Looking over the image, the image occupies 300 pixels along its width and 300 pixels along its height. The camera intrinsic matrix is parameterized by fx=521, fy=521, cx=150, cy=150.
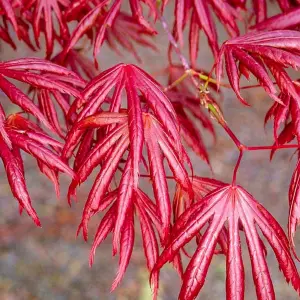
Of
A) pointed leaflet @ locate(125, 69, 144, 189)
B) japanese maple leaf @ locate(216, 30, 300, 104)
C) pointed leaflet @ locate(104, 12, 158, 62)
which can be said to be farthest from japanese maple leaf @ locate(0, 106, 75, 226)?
pointed leaflet @ locate(104, 12, 158, 62)

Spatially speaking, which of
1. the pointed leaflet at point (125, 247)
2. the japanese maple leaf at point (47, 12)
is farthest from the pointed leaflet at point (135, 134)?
the japanese maple leaf at point (47, 12)

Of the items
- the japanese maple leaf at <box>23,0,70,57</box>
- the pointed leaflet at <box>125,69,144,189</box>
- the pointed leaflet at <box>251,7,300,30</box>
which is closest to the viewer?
the pointed leaflet at <box>125,69,144,189</box>

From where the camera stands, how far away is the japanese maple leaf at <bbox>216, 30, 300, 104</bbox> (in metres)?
0.74

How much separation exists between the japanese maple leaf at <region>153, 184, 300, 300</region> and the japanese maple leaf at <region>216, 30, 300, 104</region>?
167mm

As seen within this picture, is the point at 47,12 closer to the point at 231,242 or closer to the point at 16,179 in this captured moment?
the point at 16,179

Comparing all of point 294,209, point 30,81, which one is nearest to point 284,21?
point 294,209

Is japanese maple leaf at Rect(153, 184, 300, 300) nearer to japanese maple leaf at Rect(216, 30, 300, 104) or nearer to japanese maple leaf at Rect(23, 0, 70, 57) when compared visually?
japanese maple leaf at Rect(216, 30, 300, 104)

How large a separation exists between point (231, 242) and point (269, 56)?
0.90 feet

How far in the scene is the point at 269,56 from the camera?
2.46 ft

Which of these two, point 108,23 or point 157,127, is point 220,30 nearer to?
point 108,23

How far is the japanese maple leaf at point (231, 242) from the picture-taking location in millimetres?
736

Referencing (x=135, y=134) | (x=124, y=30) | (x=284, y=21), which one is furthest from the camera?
(x=124, y=30)

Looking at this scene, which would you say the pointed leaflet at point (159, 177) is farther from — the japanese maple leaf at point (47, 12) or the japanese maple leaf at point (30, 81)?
the japanese maple leaf at point (47, 12)

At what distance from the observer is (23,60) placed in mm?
866
